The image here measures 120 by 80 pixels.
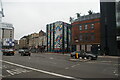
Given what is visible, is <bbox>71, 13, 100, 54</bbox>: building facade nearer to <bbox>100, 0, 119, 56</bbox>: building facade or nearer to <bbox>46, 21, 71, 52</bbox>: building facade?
<bbox>100, 0, 119, 56</bbox>: building facade

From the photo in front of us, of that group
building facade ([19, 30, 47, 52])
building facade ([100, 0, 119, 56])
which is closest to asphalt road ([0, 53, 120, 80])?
building facade ([100, 0, 119, 56])

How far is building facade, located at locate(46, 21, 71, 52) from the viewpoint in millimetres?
59312

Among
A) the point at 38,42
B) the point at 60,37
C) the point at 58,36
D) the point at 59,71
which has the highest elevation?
the point at 58,36

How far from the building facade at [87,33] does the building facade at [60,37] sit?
337 inches

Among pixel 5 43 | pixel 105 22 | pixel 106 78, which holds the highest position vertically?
pixel 105 22

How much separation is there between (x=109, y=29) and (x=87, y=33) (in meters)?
8.25

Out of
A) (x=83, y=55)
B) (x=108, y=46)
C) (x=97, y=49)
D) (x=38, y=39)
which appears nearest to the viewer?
(x=83, y=55)

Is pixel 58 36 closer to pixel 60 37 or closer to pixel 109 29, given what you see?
pixel 60 37

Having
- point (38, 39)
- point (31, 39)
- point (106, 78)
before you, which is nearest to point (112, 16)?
point (106, 78)

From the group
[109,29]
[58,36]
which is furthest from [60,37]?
[109,29]

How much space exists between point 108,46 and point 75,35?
14093 mm

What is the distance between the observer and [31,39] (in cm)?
8962

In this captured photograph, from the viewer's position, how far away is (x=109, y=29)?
3916 cm

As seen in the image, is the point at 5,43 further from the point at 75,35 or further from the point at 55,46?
the point at 55,46
